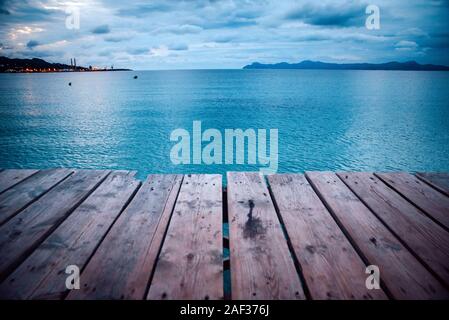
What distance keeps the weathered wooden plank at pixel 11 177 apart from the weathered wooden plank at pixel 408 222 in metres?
4.70

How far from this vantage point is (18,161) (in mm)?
32750

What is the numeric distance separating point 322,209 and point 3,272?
119 inches

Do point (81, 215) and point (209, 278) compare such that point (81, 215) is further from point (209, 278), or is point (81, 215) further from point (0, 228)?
point (209, 278)

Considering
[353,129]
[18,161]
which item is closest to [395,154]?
[353,129]

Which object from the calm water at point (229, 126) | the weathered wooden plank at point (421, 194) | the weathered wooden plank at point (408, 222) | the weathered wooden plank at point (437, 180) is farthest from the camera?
the calm water at point (229, 126)

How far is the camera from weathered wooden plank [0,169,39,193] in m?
3.78

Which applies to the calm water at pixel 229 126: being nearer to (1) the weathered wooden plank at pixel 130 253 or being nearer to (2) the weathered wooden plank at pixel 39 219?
(2) the weathered wooden plank at pixel 39 219

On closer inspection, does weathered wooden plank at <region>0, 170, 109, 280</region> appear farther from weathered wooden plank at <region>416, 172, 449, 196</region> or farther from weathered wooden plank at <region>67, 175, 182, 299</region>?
weathered wooden plank at <region>416, 172, 449, 196</region>

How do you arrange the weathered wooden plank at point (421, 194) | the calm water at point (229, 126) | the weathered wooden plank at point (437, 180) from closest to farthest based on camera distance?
the weathered wooden plank at point (421, 194), the weathered wooden plank at point (437, 180), the calm water at point (229, 126)

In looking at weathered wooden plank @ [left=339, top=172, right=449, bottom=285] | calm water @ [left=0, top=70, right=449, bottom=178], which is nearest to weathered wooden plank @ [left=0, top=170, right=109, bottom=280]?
weathered wooden plank @ [left=339, top=172, right=449, bottom=285]

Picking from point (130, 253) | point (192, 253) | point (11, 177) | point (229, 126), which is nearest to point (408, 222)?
point (192, 253)

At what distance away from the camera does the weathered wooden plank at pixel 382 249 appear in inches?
77.4

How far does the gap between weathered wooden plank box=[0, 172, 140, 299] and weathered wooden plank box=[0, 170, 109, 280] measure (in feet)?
0.28

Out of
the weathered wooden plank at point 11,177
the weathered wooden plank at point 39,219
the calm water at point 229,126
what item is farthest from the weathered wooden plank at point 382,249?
the calm water at point 229,126
